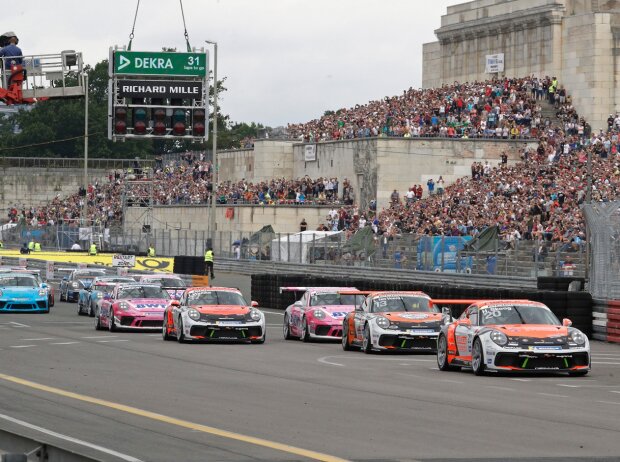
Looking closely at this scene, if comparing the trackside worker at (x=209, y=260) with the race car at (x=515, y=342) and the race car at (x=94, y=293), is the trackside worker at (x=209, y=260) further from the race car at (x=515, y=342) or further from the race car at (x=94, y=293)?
the race car at (x=515, y=342)

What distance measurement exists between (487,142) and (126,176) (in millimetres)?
29629

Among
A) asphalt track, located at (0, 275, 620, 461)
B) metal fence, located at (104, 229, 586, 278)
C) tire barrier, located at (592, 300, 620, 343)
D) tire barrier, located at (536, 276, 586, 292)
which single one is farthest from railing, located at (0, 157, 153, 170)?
asphalt track, located at (0, 275, 620, 461)

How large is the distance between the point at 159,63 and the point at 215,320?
1668cm

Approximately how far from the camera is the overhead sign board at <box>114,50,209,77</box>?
4262 centimetres

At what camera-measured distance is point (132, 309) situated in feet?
105

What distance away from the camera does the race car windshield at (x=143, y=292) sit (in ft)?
107

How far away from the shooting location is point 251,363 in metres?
22.7

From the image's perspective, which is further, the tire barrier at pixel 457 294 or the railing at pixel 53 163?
the railing at pixel 53 163

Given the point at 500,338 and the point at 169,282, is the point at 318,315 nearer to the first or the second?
the point at 500,338

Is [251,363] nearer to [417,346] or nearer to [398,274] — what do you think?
[417,346]

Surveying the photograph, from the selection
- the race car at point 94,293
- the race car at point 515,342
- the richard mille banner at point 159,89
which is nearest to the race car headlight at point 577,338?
the race car at point 515,342

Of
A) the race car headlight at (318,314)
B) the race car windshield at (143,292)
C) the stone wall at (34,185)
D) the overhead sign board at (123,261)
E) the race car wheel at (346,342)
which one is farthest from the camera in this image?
the stone wall at (34,185)

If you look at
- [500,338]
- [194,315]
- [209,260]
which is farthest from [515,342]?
[209,260]

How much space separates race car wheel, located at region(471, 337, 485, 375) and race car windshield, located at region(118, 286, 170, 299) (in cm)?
1283
